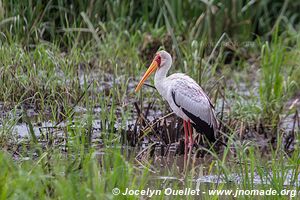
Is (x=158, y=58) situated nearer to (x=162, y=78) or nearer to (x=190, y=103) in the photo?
(x=162, y=78)

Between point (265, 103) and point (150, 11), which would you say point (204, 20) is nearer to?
point (150, 11)

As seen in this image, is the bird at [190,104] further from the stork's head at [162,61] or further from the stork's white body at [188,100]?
the stork's head at [162,61]

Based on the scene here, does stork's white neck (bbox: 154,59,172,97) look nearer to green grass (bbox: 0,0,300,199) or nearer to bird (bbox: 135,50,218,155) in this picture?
bird (bbox: 135,50,218,155)

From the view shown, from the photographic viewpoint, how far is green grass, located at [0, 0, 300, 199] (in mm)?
4922

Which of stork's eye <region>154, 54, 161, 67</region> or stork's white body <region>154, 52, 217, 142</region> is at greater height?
stork's eye <region>154, 54, 161, 67</region>

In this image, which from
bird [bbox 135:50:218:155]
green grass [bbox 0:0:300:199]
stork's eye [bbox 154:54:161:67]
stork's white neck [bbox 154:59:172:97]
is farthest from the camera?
stork's eye [bbox 154:54:161:67]

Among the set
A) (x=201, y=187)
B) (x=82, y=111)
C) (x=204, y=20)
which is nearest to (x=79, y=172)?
(x=201, y=187)

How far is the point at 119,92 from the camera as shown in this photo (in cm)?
777

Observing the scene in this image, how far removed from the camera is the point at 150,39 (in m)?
9.52

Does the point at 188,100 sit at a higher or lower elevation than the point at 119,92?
higher

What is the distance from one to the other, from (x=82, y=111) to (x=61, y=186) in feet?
9.23

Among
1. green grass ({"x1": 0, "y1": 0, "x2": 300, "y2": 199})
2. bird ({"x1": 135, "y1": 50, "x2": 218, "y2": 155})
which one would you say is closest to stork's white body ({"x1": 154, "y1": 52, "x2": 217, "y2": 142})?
bird ({"x1": 135, "y1": 50, "x2": 218, "y2": 155})

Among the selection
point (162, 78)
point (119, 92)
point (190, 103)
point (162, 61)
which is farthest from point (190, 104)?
point (119, 92)

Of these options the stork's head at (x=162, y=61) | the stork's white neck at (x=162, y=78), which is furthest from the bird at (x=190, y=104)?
the stork's head at (x=162, y=61)
